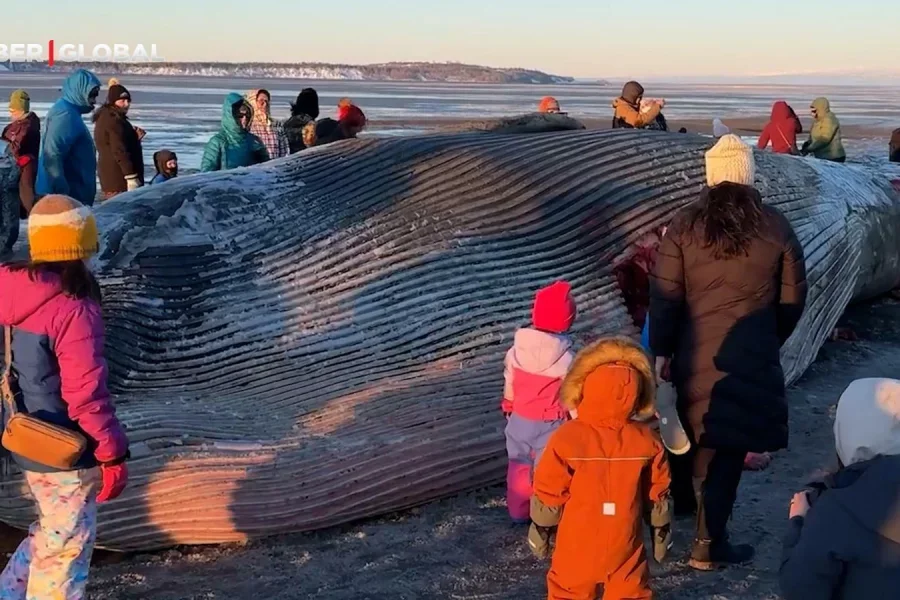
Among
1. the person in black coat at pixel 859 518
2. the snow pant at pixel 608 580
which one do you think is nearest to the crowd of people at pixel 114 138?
the snow pant at pixel 608 580

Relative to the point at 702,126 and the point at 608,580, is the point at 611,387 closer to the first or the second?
the point at 608,580

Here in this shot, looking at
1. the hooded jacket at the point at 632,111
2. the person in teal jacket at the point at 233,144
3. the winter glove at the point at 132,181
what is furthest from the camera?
the hooded jacket at the point at 632,111

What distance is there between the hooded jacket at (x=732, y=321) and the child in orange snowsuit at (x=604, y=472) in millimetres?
936

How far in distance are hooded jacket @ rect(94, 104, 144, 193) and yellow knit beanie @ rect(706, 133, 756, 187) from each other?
7832 millimetres

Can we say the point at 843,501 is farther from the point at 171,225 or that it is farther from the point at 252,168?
the point at 252,168

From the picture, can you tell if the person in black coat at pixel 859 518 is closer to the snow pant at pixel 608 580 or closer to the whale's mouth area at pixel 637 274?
the snow pant at pixel 608 580

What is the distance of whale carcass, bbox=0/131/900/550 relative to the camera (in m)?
5.84

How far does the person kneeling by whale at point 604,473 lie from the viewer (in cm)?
438

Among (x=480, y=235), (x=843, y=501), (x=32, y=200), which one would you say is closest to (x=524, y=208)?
(x=480, y=235)

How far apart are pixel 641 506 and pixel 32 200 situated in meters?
9.71

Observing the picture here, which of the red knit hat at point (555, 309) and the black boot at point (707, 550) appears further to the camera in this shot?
the red knit hat at point (555, 309)

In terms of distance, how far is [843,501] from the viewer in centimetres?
324

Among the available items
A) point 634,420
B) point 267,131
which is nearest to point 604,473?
point 634,420

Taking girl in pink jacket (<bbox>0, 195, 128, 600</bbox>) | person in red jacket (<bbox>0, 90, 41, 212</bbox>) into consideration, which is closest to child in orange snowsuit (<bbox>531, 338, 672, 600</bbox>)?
girl in pink jacket (<bbox>0, 195, 128, 600</bbox>)
